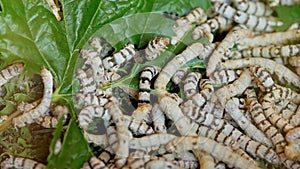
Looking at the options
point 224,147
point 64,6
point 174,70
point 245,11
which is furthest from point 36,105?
point 245,11

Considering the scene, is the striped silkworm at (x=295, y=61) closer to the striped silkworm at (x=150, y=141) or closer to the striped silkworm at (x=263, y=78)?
the striped silkworm at (x=263, y=78)

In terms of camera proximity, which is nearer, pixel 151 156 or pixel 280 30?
pixel 151 156

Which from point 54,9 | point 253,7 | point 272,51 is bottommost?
point 272,51

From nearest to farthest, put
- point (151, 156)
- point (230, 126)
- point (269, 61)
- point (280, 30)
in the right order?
point (151, 156) → point (230, 126) → point (269, 61) → point (280, 30)

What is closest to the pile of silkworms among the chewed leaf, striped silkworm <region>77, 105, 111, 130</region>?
striped silkworm <region>77, 105, 111, 130</region>

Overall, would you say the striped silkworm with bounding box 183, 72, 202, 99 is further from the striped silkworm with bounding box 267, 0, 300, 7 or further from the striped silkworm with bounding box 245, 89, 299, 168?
the striped silkworm with bounding box 267, 0, 300, 7

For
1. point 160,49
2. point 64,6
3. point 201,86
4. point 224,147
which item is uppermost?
point 64,6

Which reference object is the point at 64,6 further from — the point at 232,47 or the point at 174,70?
the point at 232,47

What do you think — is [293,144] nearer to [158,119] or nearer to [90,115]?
[158,119]

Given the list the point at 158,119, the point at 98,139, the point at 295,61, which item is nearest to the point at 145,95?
the point at 158,119
